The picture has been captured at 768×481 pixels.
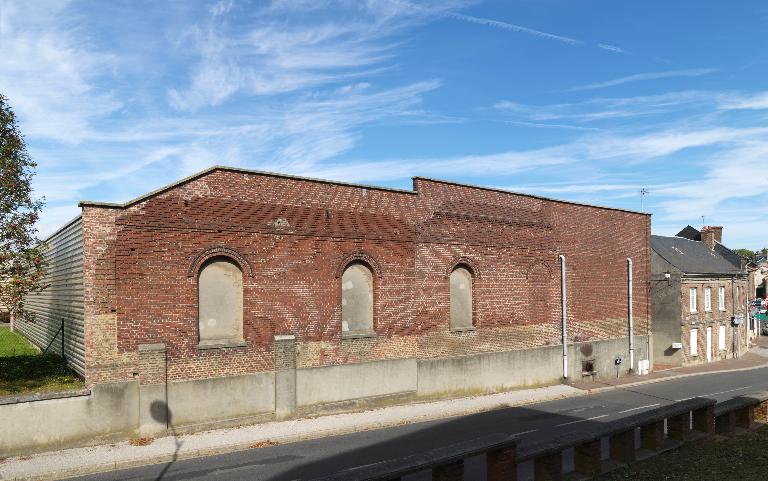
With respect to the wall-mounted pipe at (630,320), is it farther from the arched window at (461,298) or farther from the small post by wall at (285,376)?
the small post by wall at (285,376)

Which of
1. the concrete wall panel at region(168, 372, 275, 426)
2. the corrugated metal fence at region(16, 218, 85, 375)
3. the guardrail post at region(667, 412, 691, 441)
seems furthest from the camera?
the corrugated metal fence at region(16, 218, 85, 375)

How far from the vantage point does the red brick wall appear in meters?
16.0

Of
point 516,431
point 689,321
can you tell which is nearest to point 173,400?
point 516,431

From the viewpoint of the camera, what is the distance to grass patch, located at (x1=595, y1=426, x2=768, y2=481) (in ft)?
31.9

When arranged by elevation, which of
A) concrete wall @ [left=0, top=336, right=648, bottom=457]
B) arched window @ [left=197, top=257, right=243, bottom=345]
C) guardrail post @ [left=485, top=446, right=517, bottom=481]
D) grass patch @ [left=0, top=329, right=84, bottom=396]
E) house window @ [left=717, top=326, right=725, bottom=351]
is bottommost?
house window @ [left=717, top=326, right=725, bottom=351]

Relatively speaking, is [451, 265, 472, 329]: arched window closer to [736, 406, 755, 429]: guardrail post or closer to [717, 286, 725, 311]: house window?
[736, 406, 755, 429]: guardrail post

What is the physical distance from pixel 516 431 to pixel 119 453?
11246mm

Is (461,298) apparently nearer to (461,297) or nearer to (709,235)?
(461,297)

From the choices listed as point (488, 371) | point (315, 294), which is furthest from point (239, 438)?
point (488, 371)

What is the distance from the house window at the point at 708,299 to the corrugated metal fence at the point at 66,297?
118ft

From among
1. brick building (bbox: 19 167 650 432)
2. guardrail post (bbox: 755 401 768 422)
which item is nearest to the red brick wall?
brick building (bbox: 19 167 650 432)

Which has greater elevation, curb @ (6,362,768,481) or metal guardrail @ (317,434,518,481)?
metal guardrail @ (317,434,518,481)

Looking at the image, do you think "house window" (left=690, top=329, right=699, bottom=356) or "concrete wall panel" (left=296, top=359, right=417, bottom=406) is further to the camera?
"house window" (left=690, top=329, right=699, bottom=356)

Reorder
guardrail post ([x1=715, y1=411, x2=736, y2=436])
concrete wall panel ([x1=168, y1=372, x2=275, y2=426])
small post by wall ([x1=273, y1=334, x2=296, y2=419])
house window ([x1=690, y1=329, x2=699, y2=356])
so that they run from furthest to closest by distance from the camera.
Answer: house window ([x1=690, y1=329, x2=699, y2=356]) < small post by wall ([x1=273, y1=334, x2=296, y2=419]) < concrete wall panel ([x1=168, y1=372, x2=275, y2=426]) < guardrail post ([x1=715, y1=411, x2=736, y2=436])
